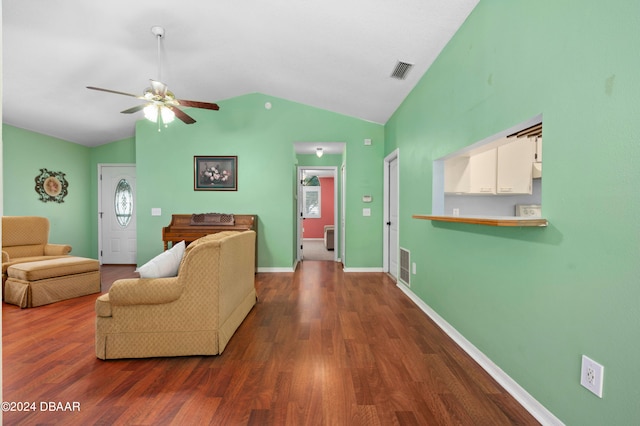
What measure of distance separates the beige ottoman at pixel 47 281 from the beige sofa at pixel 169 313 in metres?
1.87

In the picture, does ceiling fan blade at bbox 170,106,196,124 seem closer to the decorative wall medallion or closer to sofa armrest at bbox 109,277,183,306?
sofa armrest at bbox 109,277,183,306

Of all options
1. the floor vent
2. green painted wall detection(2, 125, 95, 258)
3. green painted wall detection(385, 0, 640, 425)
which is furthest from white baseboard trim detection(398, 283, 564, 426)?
green painted wall detection(2, 125, 95, 258)

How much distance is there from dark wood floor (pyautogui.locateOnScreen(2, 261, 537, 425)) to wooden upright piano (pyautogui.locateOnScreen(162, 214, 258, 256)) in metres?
1.80

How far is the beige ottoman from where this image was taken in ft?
10.9

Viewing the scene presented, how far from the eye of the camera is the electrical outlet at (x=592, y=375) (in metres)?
1.29

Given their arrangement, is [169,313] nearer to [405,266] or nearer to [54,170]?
[405,266]

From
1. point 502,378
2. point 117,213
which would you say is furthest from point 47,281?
point 502,378

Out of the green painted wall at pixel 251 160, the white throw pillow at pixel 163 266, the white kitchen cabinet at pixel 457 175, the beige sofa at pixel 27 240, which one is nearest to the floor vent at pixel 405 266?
the white kitchen cabinet at pixel 457 175

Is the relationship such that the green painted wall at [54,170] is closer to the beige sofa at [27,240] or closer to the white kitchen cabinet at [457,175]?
the beige sofa at [27,240]

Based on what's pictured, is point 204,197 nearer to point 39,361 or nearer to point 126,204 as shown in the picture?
point 126,204

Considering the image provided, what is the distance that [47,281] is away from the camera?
3.42 m

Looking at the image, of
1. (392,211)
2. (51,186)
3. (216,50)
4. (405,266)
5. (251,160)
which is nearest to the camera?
(216,50)

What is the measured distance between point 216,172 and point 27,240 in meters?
2.68

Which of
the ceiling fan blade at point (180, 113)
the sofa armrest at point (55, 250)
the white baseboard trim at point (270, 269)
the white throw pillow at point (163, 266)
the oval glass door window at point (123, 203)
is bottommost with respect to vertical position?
the white baseboard trim at point (270, 269)
